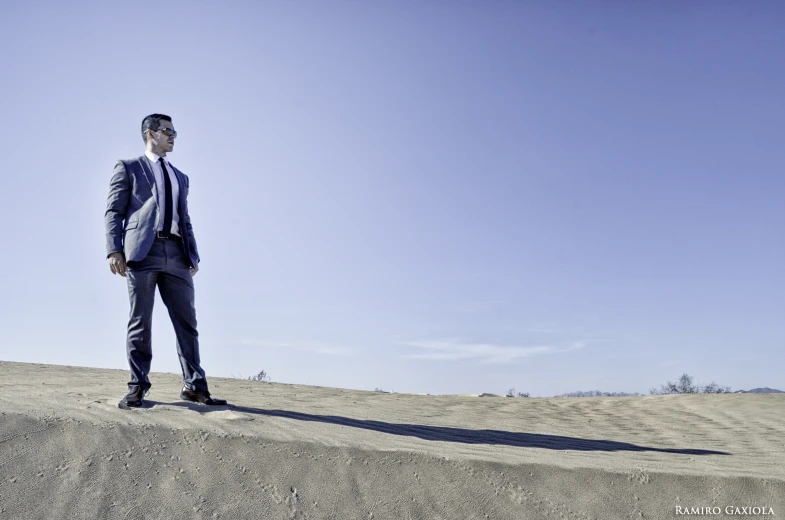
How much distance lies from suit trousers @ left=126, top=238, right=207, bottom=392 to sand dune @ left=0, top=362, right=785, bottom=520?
35 cm

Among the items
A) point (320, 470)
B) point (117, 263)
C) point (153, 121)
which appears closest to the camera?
point (320, 470)

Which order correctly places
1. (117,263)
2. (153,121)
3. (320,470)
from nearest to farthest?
(320,470) → (117,263) → (153,121)

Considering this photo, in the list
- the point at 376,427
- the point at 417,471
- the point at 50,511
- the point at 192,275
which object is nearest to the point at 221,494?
the point at 50,511

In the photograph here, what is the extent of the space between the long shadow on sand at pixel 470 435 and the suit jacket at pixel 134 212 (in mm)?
1185

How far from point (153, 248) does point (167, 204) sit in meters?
0.36

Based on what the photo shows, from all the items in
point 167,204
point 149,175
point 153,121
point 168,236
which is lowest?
point 168,236

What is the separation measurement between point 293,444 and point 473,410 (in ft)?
12.3

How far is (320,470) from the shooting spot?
3055mm

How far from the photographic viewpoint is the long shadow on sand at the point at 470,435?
13.5ft

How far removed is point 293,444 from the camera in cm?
324

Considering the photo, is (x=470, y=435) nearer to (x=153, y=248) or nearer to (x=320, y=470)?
(x=320, y=470)

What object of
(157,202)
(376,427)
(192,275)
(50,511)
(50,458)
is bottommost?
(50,511)

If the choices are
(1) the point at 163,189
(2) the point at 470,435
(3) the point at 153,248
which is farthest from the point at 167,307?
(2) the point at 470,435

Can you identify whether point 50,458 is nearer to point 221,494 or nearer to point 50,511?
point 50,511
